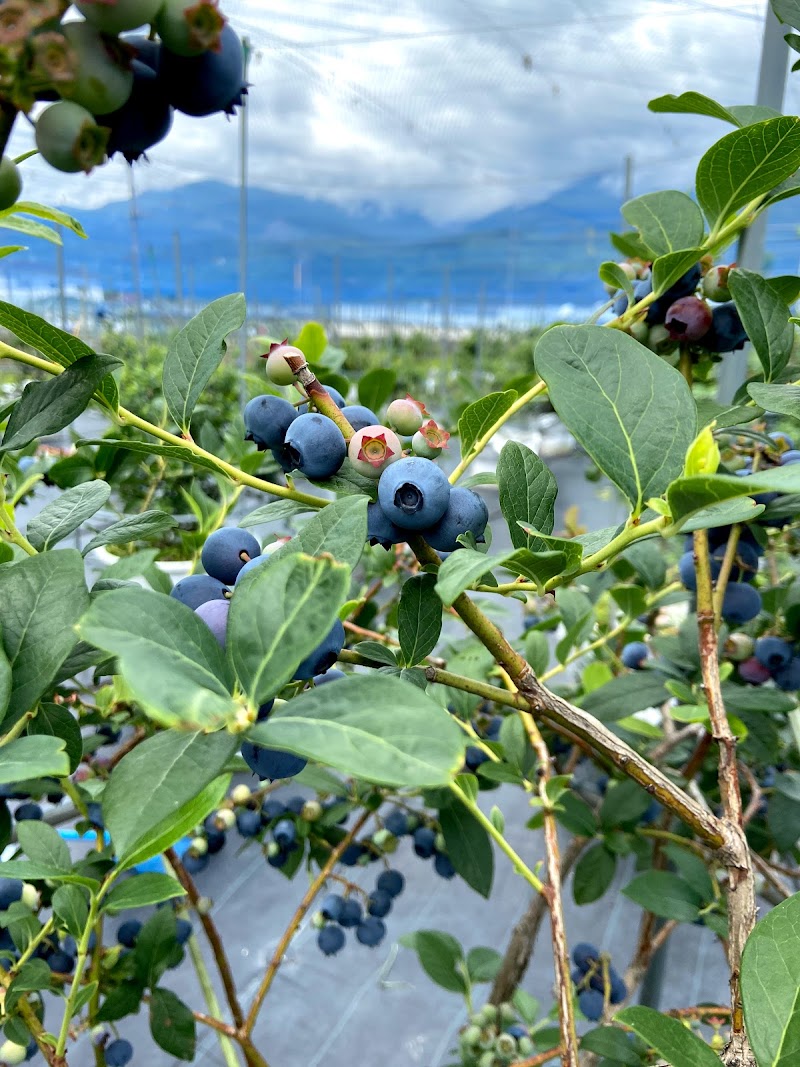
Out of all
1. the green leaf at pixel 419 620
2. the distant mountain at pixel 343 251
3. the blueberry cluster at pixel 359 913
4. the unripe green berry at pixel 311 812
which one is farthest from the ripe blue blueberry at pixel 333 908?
the distant mountain at pixel 343 251

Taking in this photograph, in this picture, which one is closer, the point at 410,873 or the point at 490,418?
the point at 490,418

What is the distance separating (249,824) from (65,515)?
0.66 m

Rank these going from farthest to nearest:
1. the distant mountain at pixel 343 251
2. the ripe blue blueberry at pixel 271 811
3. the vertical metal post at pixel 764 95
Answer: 1. the distant mountain at pixel 343 251
2. the vertical metal post at pixel 764 95
3. the ripe blue blueberry at pixel 271 811

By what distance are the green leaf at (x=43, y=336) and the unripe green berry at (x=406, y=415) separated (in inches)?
6.1

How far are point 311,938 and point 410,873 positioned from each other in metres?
0.30

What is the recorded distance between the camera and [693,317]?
0.58 metres

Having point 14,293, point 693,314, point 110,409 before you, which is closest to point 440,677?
point 110,409

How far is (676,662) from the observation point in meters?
0.84

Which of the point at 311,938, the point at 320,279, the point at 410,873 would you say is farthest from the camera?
the point at 320,279

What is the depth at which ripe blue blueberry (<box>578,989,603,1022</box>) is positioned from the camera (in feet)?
3.18

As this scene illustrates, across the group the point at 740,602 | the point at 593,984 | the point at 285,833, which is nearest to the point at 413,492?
the point at 740,602

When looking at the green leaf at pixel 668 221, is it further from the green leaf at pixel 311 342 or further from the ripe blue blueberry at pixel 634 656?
the ripe blue blueberry at pixel 634 656

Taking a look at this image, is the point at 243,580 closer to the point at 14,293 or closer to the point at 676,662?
the point at 676,662

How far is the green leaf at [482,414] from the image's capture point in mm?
442
